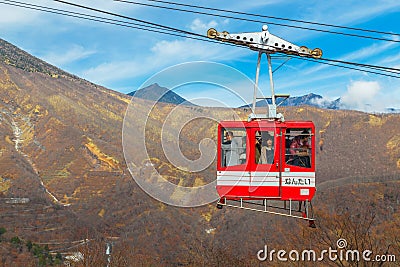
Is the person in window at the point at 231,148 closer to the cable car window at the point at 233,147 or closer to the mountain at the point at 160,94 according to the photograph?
the cable car window at the point at 233,147

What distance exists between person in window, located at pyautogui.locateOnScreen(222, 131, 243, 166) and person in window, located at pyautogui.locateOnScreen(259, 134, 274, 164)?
2.11 ft

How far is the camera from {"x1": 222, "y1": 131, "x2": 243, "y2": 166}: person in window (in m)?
12.8

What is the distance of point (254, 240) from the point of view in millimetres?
113062

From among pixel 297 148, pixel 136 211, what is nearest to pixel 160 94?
pixel 297 148

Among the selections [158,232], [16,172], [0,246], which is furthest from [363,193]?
[16,172]

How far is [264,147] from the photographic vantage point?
1265cm

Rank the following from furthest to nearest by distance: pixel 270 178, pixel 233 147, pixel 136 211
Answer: pixel 136 211
pixel 233 147
pixel 270 178

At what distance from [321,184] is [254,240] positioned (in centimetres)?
5386

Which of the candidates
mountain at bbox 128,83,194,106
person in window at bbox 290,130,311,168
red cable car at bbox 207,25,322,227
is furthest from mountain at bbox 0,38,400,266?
person in window at bbox 290,130,311,168

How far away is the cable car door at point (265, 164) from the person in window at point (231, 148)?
0.41m

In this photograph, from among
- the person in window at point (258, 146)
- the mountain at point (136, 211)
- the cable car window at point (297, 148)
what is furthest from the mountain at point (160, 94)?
the mountain at point (136, 211)

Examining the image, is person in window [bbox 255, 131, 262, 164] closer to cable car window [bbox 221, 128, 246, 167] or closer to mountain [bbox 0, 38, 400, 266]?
cable car window [bbox 221, 128, 246, 167]

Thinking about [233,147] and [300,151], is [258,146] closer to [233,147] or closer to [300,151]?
[233,147]

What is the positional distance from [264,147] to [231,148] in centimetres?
90
